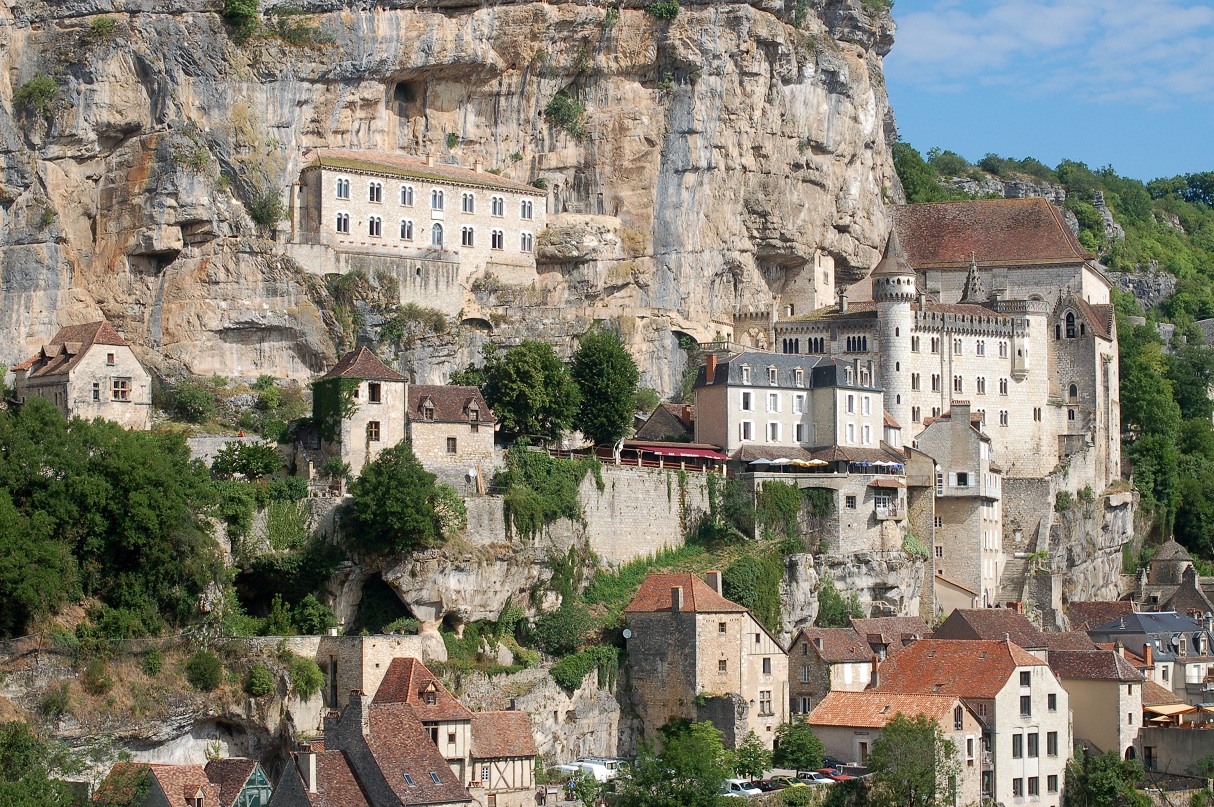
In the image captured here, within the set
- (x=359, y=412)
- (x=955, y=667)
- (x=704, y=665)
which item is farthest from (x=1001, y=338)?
(x=359, y=412)

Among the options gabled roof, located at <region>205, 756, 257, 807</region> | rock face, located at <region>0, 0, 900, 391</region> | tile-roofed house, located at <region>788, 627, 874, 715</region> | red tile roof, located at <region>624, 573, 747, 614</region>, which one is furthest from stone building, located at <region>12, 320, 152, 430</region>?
tile-roofed house, located at <region>788, 627, 874, 715</region>

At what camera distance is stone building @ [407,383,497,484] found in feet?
223

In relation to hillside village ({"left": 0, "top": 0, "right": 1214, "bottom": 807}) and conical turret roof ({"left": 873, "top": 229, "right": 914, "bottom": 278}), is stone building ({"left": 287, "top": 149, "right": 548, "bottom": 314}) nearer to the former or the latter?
hillside village ({"left": 0, "top": 0, "right": 1214, "bottom": 807})

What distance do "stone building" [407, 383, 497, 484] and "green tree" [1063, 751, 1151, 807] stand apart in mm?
22107

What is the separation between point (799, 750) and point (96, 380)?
27483 mm

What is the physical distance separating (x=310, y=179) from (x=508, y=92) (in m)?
10.8

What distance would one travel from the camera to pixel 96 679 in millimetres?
55125

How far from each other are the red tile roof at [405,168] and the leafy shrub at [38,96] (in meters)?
10.4

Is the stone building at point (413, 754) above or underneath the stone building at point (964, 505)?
underneath

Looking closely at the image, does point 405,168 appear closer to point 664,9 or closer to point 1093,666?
point 664,9

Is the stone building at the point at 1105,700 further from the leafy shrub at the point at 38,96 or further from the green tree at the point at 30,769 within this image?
the leafy shrub at the point at 38,96

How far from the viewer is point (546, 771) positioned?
198 feet

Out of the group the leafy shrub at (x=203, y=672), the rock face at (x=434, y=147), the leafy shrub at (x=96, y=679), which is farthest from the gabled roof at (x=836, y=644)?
the leafy shrub at (x=96, y=679)

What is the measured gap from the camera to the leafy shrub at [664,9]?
8762 centimetres
